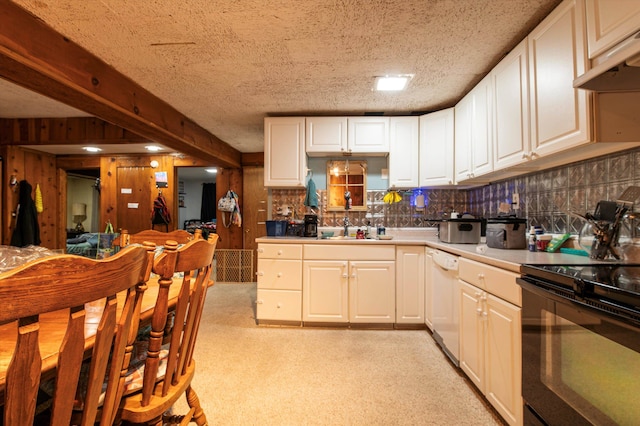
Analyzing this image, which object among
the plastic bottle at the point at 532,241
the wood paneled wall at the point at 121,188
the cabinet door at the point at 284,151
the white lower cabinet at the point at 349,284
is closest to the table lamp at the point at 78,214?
the wood paneled wall at the point at 121,188

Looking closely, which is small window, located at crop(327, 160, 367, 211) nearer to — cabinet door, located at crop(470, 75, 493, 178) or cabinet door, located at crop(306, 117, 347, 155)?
cabinet door, located at crop(306, 117, 347, 155)

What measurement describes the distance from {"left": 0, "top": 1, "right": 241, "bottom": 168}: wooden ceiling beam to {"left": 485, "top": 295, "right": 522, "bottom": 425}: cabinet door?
2874mm

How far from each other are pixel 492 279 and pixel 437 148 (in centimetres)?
177

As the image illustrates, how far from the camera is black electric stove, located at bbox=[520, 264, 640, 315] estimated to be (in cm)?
82

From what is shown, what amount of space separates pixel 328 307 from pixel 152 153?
14.3 ft

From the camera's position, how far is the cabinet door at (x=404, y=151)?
121 inches

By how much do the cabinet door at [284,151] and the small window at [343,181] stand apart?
1.44 ft

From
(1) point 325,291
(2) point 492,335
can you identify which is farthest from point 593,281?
(1) point 325,291

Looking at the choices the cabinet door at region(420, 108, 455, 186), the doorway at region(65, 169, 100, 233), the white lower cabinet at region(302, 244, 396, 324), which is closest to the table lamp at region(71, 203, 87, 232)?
the doorway at region(65, 169, 100, 233)

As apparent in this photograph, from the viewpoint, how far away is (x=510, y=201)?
2.47 m

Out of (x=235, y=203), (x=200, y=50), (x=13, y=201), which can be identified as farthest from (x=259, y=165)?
(x=13, y=201)

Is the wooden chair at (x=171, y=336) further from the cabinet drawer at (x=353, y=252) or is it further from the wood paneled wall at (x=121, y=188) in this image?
the wood paneled wall at (x=121, y=188)

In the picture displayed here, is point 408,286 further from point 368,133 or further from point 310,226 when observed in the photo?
point 368,133

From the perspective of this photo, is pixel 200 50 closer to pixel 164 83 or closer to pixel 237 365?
pixel 164 83
